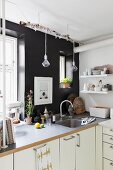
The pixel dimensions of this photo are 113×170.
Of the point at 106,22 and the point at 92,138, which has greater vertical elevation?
the point at 106,22

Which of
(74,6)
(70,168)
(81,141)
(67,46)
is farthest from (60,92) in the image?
(74,6)

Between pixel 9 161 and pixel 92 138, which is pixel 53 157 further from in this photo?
pixel 92 138

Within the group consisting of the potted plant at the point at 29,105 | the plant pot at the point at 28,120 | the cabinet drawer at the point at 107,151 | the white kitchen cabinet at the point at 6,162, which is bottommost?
the cabinet drawer at the point at 107,151

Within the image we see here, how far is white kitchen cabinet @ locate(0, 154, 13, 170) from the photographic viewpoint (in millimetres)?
1391

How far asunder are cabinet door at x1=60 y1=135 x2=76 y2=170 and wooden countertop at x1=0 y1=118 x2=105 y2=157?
0.28 feet

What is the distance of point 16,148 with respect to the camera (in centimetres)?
146

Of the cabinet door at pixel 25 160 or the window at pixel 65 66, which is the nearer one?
the cabinet door at pixel 25 160

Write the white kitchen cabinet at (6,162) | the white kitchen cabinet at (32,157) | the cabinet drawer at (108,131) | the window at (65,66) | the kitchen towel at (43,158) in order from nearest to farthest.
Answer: the white kitchen cabinet at (6,162)
the white kitchen cabinet at (32,157)
the kitchen towel at (43,158)
the cabinet drawer at (108,131)
the window at (65,66)

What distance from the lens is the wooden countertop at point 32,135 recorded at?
4.85 ft

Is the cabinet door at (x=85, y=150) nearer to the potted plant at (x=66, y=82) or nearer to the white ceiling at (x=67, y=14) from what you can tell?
the potted plant at (x=66, y=82)

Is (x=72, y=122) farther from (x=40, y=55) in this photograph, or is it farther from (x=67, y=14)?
(x=67, y=14)

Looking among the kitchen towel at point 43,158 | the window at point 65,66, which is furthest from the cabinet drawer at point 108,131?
the window at point 65,66

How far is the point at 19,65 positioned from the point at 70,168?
1629 millimetres

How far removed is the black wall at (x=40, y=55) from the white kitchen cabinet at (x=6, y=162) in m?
1.19
